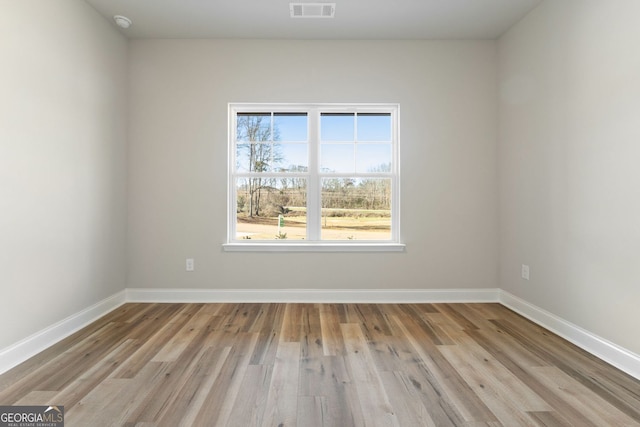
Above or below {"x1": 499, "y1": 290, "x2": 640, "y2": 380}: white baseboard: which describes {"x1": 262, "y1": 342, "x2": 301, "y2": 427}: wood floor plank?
below

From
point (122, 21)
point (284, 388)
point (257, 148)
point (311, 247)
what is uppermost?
point (122, 21)

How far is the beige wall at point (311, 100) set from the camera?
3.52m

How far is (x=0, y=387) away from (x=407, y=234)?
3.33 m

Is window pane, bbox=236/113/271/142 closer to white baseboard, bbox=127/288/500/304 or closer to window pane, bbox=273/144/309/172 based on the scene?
window pane, bbox=273/144/309/172

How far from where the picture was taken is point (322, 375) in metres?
2.06

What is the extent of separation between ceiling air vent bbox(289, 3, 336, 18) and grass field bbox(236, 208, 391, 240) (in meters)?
1.92

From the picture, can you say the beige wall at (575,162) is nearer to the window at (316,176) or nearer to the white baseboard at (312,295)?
the white baseboard at (312,295)

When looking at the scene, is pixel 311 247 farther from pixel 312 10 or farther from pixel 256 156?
pixel 312 10

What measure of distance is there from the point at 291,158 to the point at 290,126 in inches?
14.1

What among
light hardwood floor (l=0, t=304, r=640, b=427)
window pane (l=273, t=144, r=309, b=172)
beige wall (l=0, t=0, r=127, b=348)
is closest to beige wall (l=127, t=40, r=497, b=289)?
beige wall (l=0, t=0, r=127, b=348)

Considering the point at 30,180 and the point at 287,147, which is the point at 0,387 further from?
the point at 287,147

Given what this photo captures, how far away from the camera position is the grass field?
3.71 meters

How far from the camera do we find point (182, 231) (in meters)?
3.54

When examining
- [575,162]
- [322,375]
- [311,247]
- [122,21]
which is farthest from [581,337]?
[122,21]
